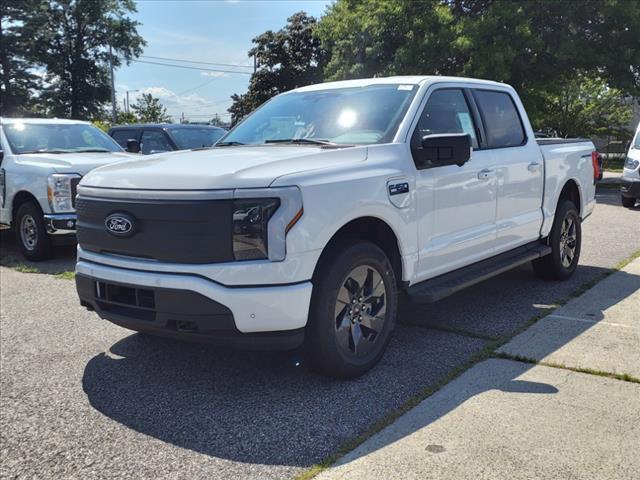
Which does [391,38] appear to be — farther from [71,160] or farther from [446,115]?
[446,115]

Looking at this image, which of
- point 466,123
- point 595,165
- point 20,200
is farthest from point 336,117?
point 20,200

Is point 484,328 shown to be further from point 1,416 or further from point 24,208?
point 24,208

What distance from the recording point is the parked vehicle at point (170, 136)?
37.1ft

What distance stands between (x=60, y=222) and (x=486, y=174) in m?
5.27

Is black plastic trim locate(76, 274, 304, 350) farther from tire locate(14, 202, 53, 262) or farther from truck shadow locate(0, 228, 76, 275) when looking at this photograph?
tire locate(14, 202, 53, 262)

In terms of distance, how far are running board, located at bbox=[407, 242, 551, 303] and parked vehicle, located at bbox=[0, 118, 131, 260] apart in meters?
4.90

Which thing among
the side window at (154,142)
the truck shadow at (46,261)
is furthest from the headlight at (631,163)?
the truck shadow at (46,261)

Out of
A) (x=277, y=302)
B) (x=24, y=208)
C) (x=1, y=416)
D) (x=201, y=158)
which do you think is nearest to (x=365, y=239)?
(x=277, y=302)

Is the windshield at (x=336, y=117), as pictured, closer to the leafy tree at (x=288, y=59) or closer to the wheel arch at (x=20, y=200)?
the wheel arch at (x=20, y=200)

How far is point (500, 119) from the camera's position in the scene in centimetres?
583

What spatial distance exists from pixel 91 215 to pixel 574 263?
16.7 feet

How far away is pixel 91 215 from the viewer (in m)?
4.11

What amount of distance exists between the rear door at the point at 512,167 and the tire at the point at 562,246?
1.53ft

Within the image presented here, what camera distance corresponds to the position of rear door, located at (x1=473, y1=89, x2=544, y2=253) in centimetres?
552
